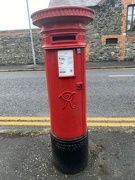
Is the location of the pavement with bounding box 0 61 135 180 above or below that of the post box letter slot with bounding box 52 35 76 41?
below

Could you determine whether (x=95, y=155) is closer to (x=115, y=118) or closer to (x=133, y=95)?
(x=115, y=118)

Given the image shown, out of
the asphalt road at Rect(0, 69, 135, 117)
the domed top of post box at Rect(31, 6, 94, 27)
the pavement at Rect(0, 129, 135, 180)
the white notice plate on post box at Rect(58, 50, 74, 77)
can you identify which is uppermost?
the domed top of post box at Rect(31, 6, 94, 27)

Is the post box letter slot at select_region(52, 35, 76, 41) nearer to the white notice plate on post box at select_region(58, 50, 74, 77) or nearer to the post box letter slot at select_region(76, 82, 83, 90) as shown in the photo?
the white notice plate on post box at select_region(58, 50, 74, 77)

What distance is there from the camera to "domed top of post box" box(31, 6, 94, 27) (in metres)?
1.75

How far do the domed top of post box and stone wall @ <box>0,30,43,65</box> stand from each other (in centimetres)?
1140

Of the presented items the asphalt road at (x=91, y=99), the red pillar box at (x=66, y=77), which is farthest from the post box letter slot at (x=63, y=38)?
the asphalt road at (x=91, y=99)

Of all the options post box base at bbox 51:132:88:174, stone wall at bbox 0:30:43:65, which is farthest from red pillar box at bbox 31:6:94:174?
stone wall at bbox 0:30:43:65

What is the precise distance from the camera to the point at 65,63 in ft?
6.40

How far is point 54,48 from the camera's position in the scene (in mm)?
1907

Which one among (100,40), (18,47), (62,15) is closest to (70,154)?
(62,15)

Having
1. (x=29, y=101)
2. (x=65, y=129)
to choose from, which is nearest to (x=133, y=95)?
(x=29, y=101)

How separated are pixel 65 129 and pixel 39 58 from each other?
11491mm

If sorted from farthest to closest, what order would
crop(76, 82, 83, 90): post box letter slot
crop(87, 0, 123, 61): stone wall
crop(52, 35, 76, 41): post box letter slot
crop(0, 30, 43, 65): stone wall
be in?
crop(0, 30, 43, 65): stone wall
crop(87, 0, 123, 61): stone wall
crop(76, 82, 83, 90): post box letter slot
crop(52, 35, 76, 41): post box letter slot

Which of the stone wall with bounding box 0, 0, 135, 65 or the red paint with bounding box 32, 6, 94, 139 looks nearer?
Answer: the red paint with bounding box 32, 6, 94, 139
